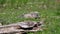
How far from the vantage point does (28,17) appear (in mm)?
8445

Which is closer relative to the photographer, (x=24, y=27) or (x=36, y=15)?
(x=24, y=27)

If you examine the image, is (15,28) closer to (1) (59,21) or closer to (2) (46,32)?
(2) (46,32)

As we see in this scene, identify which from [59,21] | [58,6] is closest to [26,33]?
[59,21]

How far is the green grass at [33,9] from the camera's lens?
7.60 meters

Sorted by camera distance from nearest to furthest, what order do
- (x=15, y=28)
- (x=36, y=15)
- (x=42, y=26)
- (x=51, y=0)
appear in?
1. (x=15, y=28)
2. (x=42, y=26)
3. (x=36, y=15)
4. (x=51, y=0)

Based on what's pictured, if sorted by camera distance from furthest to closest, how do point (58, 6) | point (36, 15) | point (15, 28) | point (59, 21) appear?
point (58, 6) < point (36, 15) < point (59, 21) < point (15, 28)

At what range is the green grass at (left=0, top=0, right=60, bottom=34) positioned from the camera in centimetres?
760

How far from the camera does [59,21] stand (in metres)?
7.98

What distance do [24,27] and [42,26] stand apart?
776mm

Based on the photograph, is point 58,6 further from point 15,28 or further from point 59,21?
point 15,28

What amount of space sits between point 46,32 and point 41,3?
4.19 metres

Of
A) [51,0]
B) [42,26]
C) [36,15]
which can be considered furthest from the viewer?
[51,0]

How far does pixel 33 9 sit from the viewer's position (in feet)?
33.1

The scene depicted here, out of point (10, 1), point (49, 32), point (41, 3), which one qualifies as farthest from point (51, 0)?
point (49, 32)
